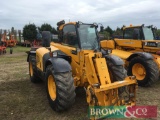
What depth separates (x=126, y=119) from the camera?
16.4 ft

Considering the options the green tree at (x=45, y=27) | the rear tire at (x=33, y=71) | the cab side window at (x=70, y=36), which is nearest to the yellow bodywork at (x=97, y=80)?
the cab side window at (x=70, y=36)

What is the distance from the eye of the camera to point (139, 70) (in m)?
8.27

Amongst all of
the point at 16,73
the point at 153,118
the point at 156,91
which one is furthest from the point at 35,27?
the point at 153,118

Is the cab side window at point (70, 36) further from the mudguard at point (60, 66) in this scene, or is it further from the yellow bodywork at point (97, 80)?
the mudguard at point (60, 66)

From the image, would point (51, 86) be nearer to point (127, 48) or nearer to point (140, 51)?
point (140, 51)

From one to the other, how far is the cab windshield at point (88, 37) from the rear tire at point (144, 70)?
262cm

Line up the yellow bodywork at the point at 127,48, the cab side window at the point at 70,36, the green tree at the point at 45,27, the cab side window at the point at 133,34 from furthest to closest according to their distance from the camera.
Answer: the green tree at the point at 45,27, the cab side window at the point at 133,34, the yellow bodywork at the point at 127,48, the cab side window at the point at 70,36

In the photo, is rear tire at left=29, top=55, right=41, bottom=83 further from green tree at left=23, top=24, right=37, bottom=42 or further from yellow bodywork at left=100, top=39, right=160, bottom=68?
green tree at left=23, top=24, right=37, bottom=42

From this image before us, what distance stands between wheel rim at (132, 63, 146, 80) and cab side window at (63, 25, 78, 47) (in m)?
3.27

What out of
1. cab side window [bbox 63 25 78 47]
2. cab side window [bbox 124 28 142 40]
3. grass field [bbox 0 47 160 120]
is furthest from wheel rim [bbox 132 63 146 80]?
cab side window [bbox 63 25 78 47]

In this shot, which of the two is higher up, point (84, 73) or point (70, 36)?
point (70, 36)

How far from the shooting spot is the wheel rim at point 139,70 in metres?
8.05

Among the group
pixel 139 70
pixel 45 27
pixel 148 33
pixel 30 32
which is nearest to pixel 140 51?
pixel 148 33

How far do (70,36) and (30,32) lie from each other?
25.8m
